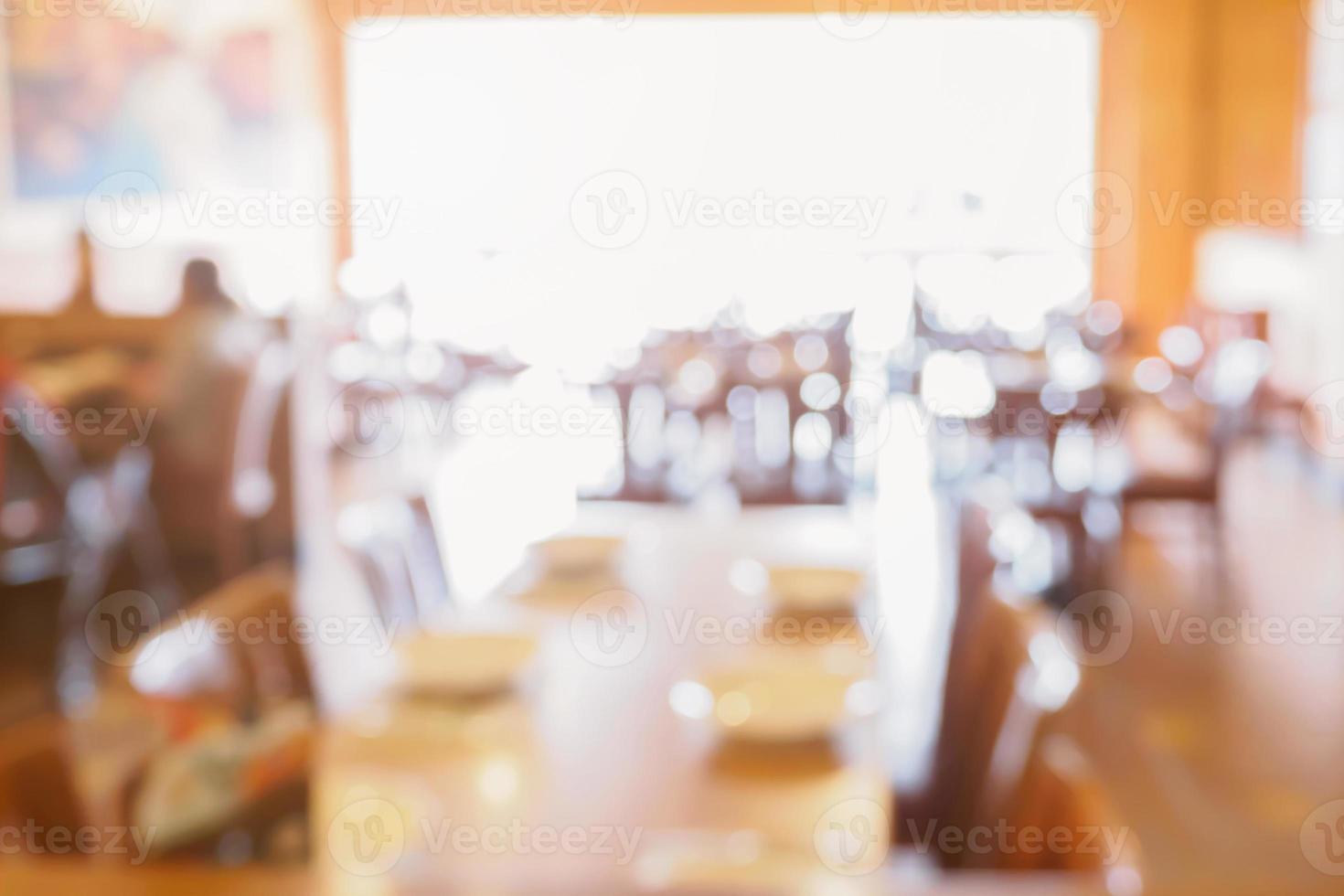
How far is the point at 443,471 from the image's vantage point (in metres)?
6.80

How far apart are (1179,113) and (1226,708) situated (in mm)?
6594

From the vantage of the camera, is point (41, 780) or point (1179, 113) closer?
point (41, 780)

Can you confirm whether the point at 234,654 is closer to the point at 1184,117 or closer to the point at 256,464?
the point at 256,464

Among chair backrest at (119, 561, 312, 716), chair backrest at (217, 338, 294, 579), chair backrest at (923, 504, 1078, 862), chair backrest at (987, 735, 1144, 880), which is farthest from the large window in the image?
chair backrest at (987, 735, 1144, 880)

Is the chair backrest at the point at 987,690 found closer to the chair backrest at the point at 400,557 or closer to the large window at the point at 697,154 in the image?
the chair backrest at the point at 400,557

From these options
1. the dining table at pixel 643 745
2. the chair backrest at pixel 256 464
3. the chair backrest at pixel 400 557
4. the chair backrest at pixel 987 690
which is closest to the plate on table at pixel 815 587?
the dining table at pixel 643 745

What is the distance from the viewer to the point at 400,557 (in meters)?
2.49

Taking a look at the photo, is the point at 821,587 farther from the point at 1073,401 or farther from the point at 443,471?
the point at 443,471

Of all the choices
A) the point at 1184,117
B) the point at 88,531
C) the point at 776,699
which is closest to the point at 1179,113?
the point at 1184,117

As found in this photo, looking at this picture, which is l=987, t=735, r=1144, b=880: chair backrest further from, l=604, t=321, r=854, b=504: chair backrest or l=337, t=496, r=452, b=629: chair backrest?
l=604, t=321, r=854, b=504: chair backrest

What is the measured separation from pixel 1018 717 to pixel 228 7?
25.9ft

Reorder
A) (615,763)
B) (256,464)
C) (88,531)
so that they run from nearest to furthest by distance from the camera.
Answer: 1. (615,763)
2. (88,531)
3. (256,464)

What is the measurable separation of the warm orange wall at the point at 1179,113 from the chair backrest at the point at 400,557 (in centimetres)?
710

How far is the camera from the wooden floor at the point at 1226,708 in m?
2.78
